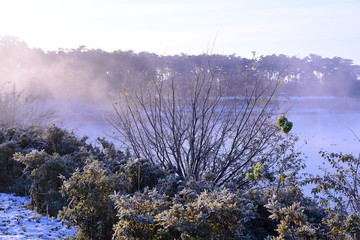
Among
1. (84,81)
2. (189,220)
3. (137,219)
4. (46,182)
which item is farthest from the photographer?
(84,81)

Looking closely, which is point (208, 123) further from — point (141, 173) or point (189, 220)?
point (189, 220)

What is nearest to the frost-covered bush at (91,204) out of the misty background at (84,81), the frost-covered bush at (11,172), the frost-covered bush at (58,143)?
the frost-covered bush at (11,172)

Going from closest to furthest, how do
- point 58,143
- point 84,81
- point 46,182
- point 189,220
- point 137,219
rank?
point 189,220
point 137,219
point 46,182
point 58,143
point 84,81

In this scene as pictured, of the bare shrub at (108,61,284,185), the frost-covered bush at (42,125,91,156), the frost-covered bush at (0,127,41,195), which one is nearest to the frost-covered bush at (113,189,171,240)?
the frost-covered bush at (0,127,41,195)

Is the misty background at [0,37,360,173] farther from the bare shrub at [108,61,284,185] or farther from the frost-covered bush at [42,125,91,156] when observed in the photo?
the frost-covered bush at [42,125,91,156]

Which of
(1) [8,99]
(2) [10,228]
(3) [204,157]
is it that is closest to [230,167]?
(3) [204,157]

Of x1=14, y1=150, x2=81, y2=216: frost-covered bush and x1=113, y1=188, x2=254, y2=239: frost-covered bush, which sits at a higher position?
x1=113, y1=188, x2=254, y2=239: frost-covered bush

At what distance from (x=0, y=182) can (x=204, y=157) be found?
4428mm

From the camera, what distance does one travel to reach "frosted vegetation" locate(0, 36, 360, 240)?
4.95 metres

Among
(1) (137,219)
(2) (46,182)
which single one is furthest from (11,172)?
(1) (137,219)

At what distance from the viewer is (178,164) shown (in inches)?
364

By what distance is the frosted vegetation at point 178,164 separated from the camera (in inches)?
195

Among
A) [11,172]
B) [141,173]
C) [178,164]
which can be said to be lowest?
[11,172]

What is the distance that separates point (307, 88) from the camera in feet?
168
